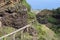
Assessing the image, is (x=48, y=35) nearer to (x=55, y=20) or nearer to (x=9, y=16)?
(x=9, y=16)

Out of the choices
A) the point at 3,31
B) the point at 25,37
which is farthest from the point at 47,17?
the point at 3,31

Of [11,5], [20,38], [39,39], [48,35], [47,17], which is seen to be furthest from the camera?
[47,17]

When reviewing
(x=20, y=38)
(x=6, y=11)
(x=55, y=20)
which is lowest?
(x=55, y=20)

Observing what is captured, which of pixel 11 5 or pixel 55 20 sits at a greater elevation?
pixel 11 5

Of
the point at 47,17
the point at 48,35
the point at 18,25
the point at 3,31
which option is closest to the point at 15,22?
the point at 18,25

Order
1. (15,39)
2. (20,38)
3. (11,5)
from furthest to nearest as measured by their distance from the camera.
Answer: (11,5), (20,38), (15,39)

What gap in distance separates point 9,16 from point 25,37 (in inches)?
45.4

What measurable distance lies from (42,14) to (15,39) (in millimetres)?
11390

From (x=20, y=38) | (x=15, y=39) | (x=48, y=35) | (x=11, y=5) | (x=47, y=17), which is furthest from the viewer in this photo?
(x=47, y=17)

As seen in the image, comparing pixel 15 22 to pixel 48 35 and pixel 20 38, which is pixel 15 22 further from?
pixel 48 35

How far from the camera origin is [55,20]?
21.1 m

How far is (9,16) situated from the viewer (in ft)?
40.8

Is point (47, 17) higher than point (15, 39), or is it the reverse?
point (15, 39)

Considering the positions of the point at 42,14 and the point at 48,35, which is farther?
the point at 42,14
